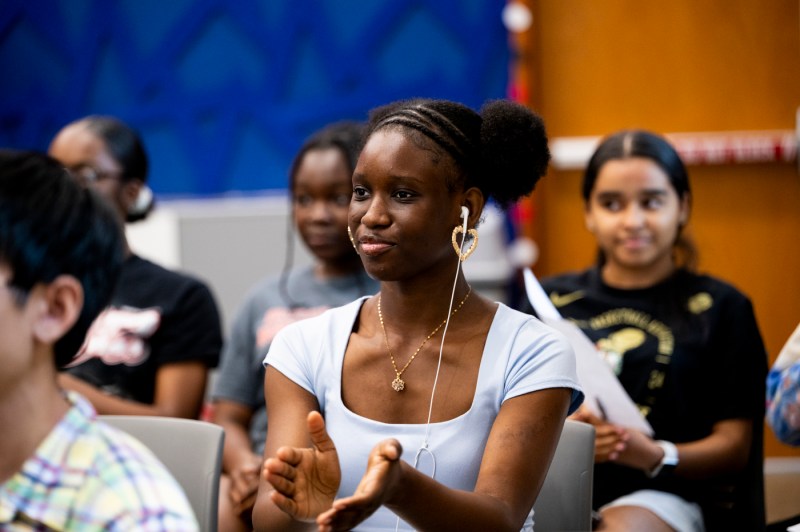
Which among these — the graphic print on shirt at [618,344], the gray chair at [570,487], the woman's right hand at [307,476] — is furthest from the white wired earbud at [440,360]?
the graphic print on shirt at [618,344]

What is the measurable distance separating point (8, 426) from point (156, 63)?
3.50 m

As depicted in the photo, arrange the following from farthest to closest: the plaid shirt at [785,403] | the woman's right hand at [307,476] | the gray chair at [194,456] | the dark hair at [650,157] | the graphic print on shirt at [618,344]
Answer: the dark hair at [650,157]
the graphic print on shirt at [618,344]
the plaid shirt at [785,403]
the gray chair at [194,456]
the woman's right hand at [307,476]

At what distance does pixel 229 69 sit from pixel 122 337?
209 centimetres

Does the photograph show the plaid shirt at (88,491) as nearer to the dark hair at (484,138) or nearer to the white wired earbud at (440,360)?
the white wired earbud at (440,360)

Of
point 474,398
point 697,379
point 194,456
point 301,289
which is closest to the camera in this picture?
point 474,398

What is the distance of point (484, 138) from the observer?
1662 mm

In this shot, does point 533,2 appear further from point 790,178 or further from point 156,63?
point 156,63

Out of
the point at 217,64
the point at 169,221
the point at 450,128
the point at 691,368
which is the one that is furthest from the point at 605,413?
the point at 217,64

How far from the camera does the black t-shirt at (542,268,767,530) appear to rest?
2258 mm

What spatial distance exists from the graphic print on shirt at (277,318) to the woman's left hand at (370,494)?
1.33 m

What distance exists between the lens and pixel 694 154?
367cm

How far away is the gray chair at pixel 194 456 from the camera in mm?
1777

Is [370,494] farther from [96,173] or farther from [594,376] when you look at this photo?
[96,173]

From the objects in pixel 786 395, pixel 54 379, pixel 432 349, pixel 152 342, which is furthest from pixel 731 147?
pixel 54 379
